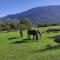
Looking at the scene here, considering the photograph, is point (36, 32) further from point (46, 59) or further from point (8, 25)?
point (8, 25)

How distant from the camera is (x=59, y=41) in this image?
993 inches

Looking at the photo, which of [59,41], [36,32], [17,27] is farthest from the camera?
[17,27]

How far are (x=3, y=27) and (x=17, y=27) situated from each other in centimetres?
474

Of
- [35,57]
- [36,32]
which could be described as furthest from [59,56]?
[36,32]

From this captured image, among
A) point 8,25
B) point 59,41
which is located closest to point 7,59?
point 59,41

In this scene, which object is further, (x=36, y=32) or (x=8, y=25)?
(x=8, y=25)

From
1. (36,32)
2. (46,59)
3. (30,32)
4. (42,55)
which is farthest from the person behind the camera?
(30,32)

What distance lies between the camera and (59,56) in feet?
54.9

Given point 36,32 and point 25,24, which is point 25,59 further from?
point 25,24

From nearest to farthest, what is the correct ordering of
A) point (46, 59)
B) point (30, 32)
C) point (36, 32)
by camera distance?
point (46, 59) < point (36, 32) < point (30, 32)

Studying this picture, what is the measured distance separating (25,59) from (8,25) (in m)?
50.9

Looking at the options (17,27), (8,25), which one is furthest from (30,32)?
(8,25)

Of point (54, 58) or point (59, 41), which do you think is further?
point (59, 41)

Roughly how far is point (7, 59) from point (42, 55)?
10.2 feet
